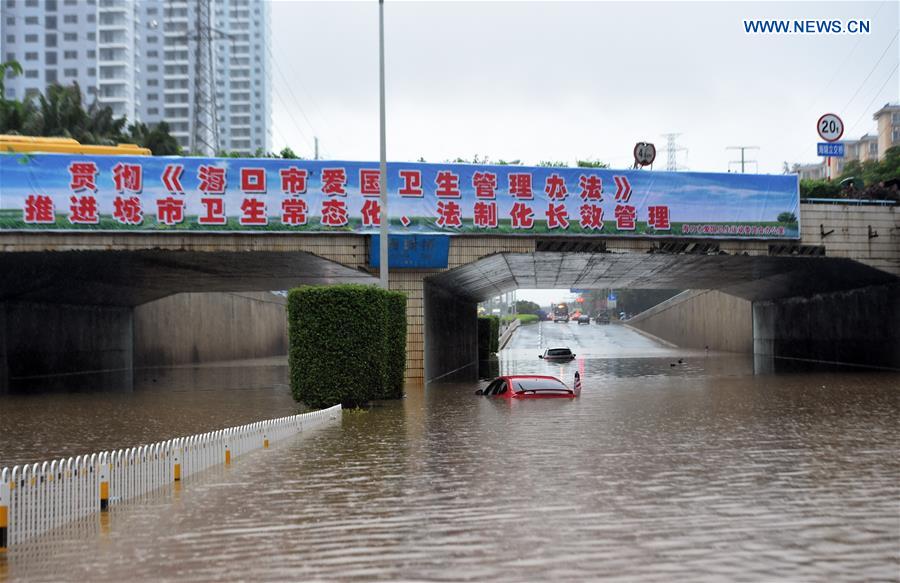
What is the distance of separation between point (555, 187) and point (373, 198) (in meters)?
6.32

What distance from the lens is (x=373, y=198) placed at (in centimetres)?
3042

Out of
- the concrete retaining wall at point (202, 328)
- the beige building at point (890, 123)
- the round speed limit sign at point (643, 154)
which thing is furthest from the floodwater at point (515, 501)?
the beige building at point (890, 123)

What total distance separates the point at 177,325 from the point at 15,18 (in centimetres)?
10460

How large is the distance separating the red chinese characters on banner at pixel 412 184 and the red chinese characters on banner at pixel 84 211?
9.91m

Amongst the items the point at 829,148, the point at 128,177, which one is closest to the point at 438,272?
the point at 128,177

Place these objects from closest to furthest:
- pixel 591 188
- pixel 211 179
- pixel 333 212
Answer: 1. pixel 211 179
2. pixel 333 212
3. pixel 591 188

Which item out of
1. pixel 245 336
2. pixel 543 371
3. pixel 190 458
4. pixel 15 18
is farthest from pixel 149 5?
pixel 190 458

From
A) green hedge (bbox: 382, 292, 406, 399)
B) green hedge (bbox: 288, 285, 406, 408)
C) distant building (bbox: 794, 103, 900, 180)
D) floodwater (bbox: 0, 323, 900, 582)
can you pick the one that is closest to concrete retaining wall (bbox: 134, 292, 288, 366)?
green hedge (bbox: 382, 292, 406, 399)

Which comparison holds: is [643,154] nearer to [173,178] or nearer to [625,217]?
[625,217]

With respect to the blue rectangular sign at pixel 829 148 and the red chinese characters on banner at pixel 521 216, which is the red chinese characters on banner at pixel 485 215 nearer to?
the red chinese characters on banner at pixel 521 216

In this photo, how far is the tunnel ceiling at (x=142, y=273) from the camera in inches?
1246

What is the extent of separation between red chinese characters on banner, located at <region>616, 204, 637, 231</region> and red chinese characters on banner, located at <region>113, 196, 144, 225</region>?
1613 centimetres

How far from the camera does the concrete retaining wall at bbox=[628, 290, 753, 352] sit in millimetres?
65625

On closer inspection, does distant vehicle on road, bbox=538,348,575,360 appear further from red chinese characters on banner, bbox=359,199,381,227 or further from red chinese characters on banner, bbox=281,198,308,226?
red chinese characters on banner, bbox=281,198,308,226
